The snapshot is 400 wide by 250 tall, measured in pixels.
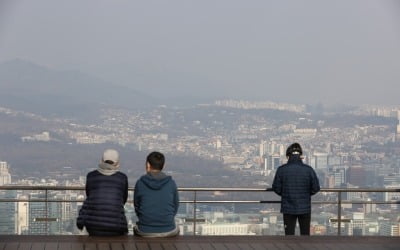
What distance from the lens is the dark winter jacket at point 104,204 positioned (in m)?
11.9

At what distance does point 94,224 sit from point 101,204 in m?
0.26

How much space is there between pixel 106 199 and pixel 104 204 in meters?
0.05

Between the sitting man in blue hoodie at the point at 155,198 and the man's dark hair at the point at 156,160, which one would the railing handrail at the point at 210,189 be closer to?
the sitting man in blue hoodie at the point at 155,198

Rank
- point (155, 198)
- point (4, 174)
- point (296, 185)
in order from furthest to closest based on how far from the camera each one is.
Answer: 1. point (4, 174)
2. point (296, 185)
3. point (155, 198)

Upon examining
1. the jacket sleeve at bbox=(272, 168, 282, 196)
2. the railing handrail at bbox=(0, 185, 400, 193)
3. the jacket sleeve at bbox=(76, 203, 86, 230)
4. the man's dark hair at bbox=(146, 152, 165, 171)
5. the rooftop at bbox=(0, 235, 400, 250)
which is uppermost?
the man's dark hair at bbox=(146, 152, 165, 171)

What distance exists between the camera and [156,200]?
472 inches

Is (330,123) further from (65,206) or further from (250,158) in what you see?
(65,206)

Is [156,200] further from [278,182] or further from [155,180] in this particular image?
[278,182]

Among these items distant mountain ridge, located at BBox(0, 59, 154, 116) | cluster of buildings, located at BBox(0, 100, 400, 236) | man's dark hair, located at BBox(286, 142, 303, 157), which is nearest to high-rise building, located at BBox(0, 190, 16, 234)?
cluster of buildings, located at BBox(0, 100, 400, 236)

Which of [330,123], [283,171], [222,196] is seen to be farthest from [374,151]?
[283,171]

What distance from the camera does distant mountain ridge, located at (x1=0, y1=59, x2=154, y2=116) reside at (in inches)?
1625

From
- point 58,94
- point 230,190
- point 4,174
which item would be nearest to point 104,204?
point 230,190

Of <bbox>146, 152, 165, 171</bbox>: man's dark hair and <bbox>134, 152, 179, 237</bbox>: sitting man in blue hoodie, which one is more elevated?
<bbox>146, 152, 165, 171</bbox>: man's dark hair

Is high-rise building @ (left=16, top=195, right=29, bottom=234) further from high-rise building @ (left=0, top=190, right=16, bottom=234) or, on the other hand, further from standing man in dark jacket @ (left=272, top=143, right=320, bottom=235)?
standing man in dark jacket @ (left=272, top=143, right=320, bottom=235)
